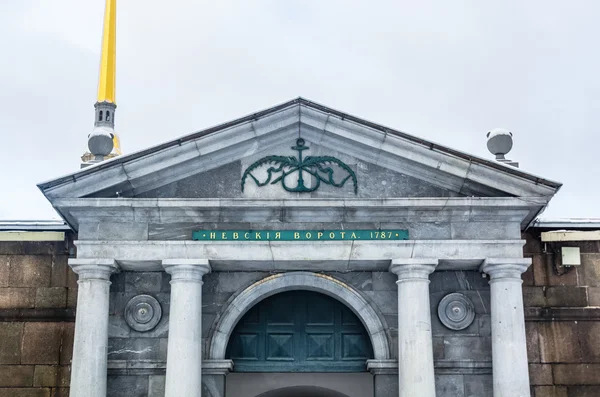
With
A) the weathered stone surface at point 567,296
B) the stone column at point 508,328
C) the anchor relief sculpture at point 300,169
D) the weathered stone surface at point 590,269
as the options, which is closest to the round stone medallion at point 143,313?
the anchor relief sculpture at point 300,169

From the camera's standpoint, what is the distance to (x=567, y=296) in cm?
2188

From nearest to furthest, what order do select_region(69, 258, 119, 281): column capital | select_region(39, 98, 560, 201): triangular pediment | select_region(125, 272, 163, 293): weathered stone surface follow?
1. select_region(69, 258, 119, 281): column capital
2. select_region(39, 98, 560, 201): triangular pediment
3. select_region(125, 272, 163, 293): weathered stone surface

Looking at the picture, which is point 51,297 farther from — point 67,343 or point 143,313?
point 143,313

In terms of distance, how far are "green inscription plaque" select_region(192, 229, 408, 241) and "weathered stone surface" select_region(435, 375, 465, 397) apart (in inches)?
124

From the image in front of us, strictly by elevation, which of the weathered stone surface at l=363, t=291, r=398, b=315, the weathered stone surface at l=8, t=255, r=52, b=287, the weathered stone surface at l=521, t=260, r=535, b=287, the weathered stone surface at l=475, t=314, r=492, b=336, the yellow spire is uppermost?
the yellow spire

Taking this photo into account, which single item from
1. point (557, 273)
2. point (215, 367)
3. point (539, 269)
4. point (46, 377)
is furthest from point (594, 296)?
point (46, 377)

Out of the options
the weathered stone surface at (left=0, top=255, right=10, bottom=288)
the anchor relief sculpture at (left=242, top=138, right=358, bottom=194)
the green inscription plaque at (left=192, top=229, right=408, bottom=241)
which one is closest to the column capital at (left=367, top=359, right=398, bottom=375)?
the green inscription plaque at (left=192, top=229, right=408, bottom=241)

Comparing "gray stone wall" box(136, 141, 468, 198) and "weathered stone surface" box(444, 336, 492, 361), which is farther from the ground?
"gray stone wall" box(136, 141, 468, 198)

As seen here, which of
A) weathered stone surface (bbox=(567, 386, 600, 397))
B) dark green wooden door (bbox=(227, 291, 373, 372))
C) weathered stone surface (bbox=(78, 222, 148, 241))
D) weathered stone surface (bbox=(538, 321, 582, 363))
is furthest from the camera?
dark green wooden door (bbox=(227, 291, 373, 372))

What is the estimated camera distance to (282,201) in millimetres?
20078

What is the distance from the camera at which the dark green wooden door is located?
2161 cm

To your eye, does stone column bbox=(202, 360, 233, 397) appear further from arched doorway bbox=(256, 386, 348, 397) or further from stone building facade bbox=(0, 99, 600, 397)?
arched doorway bbox=(256, 386, 348, 397)

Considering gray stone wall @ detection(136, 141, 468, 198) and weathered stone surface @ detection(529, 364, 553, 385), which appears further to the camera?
weathered stone surface @ detection(529, 364, 553, 385)

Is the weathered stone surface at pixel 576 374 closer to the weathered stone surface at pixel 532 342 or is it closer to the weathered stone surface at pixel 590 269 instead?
the weathered stone surface at pixel 532 342
